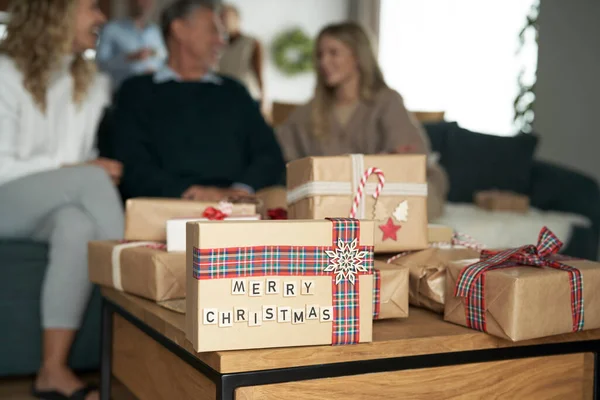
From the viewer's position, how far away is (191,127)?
2648 millimetres

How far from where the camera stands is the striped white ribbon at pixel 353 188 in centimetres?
125

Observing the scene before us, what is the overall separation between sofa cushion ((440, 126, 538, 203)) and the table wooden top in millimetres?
2020

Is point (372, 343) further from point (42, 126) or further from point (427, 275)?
point (42, 126)

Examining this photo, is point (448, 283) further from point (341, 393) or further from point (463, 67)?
point (463, 67)

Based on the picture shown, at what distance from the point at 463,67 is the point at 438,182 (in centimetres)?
268

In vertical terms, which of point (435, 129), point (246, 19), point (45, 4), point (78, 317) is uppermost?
point (246, 19)

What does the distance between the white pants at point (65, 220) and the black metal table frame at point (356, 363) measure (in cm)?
70

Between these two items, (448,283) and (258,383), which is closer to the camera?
(258,383)

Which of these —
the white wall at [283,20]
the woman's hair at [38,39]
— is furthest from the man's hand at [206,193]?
the white wall at [283,20]

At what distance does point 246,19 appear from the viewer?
23.8ft

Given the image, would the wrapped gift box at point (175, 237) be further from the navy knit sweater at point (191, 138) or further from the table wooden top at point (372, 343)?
the navy knit sweater at point (191, 138)

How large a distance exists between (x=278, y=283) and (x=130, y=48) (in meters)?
3.86

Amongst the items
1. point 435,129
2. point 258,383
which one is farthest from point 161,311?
point 435,129

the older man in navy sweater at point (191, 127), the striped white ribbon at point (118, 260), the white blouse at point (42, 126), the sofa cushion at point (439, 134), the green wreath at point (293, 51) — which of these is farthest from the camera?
the green wreath at point (293, 51)
